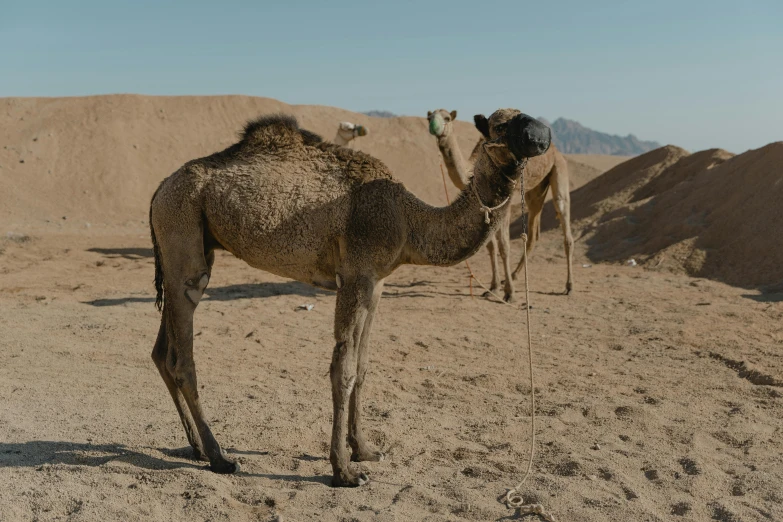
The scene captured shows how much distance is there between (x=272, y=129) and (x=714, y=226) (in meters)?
11.4

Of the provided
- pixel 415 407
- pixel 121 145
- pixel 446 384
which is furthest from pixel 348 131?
pixel 121 145

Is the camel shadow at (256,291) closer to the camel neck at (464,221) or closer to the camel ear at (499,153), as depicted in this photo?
the camel neck at (464,221)

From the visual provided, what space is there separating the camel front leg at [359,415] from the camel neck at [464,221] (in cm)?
62

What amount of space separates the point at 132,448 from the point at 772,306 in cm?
873

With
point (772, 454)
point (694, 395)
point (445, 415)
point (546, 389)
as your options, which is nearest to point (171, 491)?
point (445, 415)

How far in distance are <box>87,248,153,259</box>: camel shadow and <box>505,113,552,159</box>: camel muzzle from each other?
12.7m

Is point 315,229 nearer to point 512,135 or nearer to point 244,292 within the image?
point 512,135

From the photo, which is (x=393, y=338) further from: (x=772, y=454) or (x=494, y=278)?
(x=772, y=454)

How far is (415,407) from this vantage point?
6.30m

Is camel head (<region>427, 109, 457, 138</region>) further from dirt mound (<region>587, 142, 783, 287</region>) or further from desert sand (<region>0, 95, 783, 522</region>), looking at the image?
dirt mound (<region>587, 142, 783, 287</region>)

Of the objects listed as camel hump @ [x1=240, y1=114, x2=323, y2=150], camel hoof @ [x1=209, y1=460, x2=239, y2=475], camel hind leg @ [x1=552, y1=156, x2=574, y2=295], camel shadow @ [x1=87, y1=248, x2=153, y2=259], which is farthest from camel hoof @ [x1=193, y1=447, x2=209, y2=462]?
camel shadow @ [x1=87, y1=248, x2=153, y2=259]

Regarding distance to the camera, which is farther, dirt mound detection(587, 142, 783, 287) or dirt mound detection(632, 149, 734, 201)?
dirt mound detection(632, 149, 734, 201)

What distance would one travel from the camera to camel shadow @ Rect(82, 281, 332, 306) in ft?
33.6

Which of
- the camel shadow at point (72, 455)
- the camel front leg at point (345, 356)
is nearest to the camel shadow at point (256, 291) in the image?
the camel shadow at point (72, 455)
